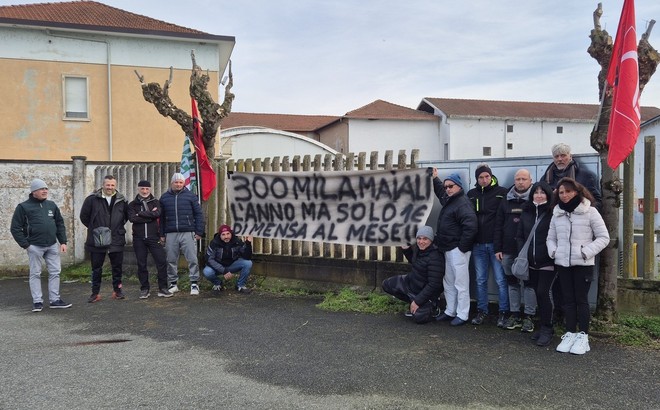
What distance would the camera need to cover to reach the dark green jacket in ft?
25.0

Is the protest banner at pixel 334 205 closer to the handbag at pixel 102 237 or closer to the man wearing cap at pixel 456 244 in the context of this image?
the man wearing cap at pixel 456 244

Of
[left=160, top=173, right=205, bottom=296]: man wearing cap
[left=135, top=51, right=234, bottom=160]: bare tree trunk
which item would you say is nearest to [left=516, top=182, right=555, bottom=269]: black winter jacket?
[left=160, top=173, right=205, bottom=296]: man wearing cap

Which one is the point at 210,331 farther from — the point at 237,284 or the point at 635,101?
the point at 635,101

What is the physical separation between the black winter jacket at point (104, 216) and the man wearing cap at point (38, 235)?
40 centimetres

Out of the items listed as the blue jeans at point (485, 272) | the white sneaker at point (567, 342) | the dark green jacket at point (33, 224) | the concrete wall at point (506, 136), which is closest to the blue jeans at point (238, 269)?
the dark green jacket at point (33, 224)

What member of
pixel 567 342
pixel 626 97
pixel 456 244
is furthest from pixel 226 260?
pixel 626 97

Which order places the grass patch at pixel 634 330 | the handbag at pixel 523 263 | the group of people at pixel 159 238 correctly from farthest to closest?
the group of people at pixel 159 238 < the handbag at pixel 523 263 < the grass patch at pixel 634 330

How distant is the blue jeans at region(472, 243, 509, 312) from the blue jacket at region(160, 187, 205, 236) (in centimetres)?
455

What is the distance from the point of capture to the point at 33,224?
768cm

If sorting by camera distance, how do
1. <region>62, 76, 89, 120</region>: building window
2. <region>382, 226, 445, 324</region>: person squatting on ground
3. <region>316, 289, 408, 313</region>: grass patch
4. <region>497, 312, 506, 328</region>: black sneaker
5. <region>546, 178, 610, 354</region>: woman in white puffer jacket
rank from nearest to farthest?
<region>546, 178, 610, 354</region>: woman in white puffer jacket, <region>497, 312, 506, 328</region>: black sneaker, <region>382, 226, 445, 324</region>: person squatting on ground, <region>316, 289, 408, 313</region>: grass patch, <region>62, 76, 89, 120</region>: building window

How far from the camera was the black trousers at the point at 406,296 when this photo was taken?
6430 millimetres

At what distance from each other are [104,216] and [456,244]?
5.54 m

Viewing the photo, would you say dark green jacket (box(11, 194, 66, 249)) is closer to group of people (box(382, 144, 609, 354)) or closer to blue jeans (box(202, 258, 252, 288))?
blue jeans (box(202, 258, 252, 288))

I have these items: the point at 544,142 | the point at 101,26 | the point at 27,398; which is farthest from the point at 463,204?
the point at 544,142
